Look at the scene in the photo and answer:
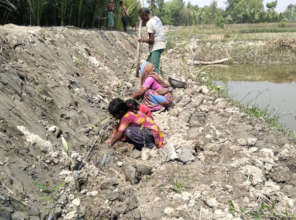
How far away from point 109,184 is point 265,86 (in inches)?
299

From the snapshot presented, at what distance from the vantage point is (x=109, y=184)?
2.39 meters

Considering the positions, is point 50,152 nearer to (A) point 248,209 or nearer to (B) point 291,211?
(A) point 248,209

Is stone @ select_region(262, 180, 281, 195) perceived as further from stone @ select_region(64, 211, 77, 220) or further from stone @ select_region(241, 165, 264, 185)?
stone @ select_region(64, 211, 77, 220)

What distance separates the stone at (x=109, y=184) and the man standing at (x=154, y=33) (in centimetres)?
311

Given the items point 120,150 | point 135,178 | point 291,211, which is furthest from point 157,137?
point 291,211

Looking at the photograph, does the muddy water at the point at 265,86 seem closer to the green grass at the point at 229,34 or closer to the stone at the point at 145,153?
the stone at the point at 145,153

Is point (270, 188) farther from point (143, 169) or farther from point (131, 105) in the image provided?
point (131, 105)

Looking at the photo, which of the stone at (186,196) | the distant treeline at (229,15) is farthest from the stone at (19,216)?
the distant treeline at (229,15)

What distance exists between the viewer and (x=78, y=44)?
538 centimetres

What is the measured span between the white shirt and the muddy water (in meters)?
2.00

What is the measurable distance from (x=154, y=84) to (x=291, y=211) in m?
2.62

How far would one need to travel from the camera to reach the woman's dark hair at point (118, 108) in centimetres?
298

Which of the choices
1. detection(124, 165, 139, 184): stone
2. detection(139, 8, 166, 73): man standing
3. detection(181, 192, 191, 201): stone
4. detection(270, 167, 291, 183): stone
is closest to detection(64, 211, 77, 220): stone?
detection(124, 165, 139, 184): stone

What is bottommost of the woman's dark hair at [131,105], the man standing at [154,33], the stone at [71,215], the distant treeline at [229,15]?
the stone at [71,215]
